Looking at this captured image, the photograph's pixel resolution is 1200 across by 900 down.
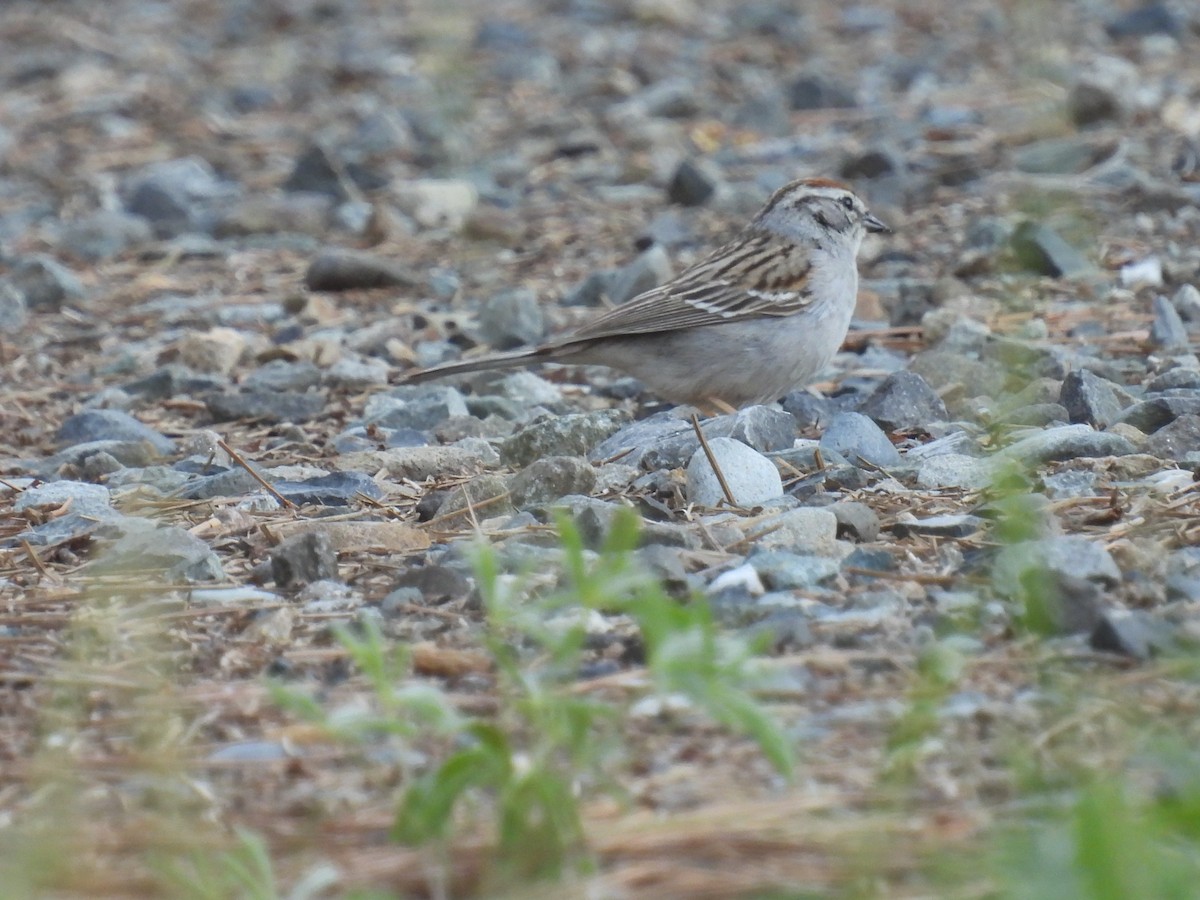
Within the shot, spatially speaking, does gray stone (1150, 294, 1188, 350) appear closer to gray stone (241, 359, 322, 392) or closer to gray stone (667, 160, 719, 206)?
gray stone (241, 359, 322, 392)

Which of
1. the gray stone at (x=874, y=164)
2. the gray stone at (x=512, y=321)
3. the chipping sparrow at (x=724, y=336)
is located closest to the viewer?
Answer: the chipping sparrow at (x=724, y=336)

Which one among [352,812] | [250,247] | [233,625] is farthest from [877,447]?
[250,247]

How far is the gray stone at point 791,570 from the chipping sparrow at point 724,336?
194cm

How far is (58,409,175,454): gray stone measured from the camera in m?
5.44

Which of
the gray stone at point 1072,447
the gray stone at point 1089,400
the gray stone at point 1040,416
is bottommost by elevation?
the gray stone at point 1040,416

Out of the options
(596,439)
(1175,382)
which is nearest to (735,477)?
(596,439)

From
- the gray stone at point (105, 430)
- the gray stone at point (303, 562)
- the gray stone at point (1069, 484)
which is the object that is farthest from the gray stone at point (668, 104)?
the gray stone at point (303, 562)

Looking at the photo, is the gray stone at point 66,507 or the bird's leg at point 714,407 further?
the bird's leg at point 714,407

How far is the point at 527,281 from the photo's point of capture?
738 cm

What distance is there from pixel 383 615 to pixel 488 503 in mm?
793

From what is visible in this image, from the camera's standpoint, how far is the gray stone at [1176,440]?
4.26m

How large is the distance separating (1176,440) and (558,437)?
1.52 m

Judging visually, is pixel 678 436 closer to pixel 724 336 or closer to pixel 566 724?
pixel 724 336

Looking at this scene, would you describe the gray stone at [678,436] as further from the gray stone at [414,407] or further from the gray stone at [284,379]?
the gray stone at [284,379]
